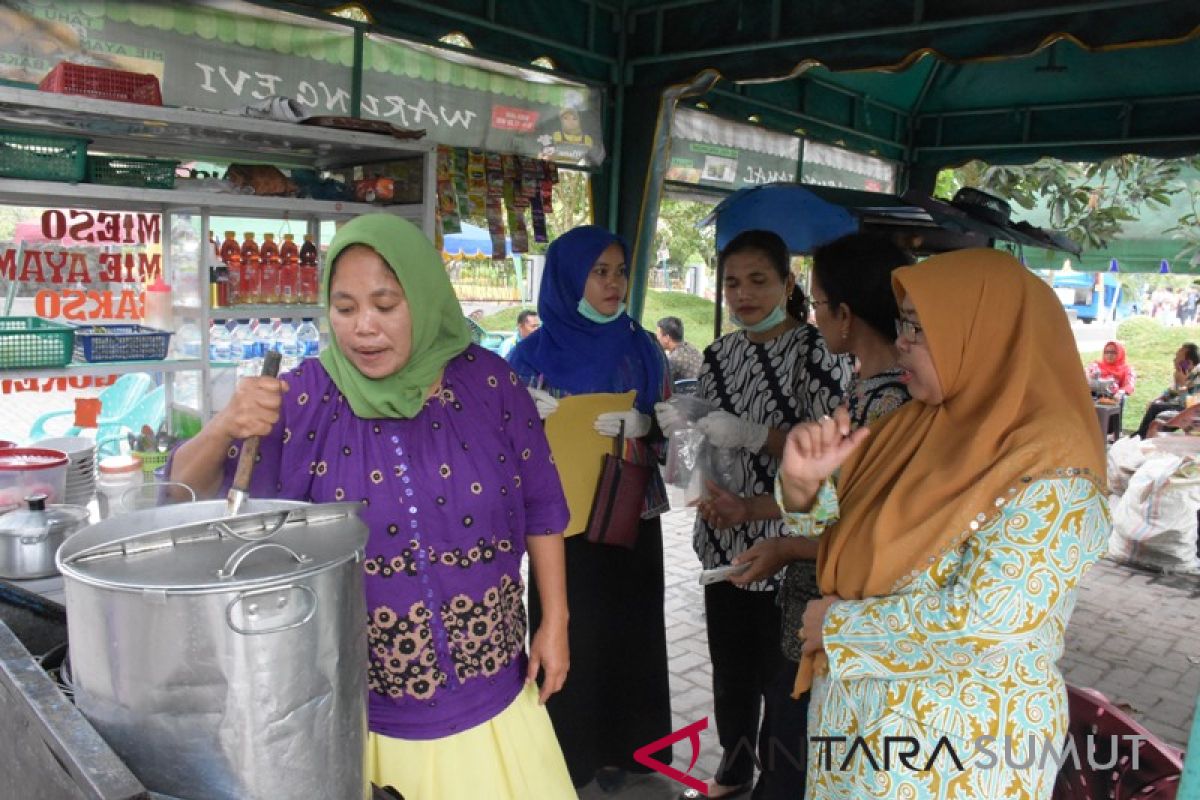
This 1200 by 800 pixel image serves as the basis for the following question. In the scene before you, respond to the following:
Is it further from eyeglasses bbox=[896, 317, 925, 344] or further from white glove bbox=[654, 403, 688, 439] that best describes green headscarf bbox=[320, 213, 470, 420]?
white glove bbox=[654, 403, 688, 439]

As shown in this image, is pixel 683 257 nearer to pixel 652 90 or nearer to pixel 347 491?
pixel 652 90

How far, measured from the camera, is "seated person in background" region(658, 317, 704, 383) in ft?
23.9

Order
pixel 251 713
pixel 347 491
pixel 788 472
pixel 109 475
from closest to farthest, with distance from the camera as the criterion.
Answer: pixel 251 713 < pixel 347 491 < pixel 788 472 < pixel 109 475

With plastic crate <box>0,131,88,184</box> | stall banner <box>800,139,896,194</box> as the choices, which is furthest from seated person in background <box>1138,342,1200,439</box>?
plastic crate <box>0,131,88,184</box>

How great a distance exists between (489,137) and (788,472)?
3.04 meters

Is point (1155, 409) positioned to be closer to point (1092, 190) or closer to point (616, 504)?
point (1092, 190)

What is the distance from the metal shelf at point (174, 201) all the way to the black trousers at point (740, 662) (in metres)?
1.82

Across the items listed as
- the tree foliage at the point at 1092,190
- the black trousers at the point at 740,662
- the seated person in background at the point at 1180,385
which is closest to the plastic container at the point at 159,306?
the black trousers at the point at 740,662

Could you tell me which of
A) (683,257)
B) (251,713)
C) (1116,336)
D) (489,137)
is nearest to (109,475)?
(251,713)

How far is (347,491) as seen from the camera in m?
1.48

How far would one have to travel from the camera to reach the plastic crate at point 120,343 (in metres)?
2.79

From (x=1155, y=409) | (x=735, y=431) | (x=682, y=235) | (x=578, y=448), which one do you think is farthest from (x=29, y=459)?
(x=682, y=235)

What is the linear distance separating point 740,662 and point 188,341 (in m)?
2.26

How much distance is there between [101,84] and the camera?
248 centimetres
